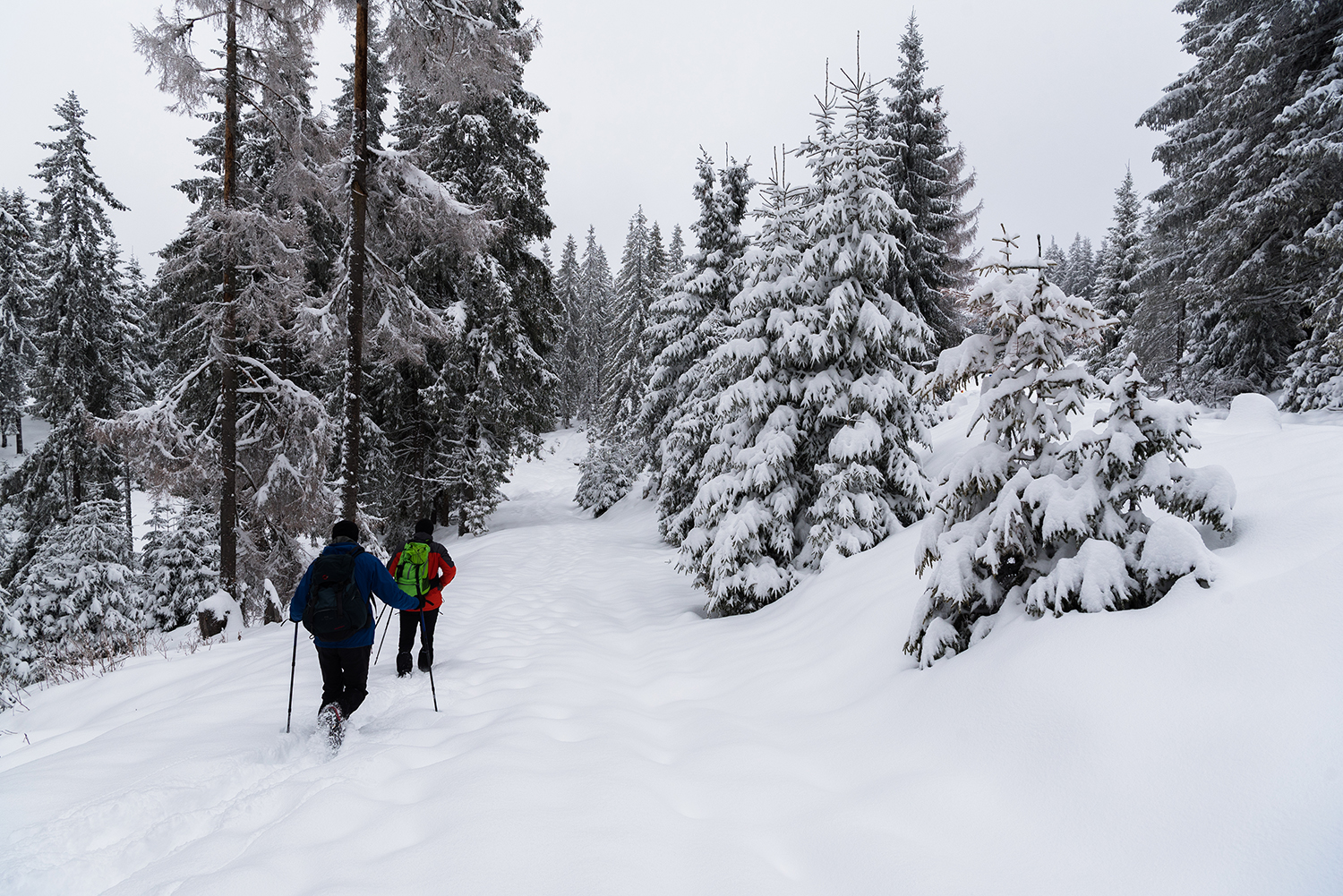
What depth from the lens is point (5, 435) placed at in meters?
44.1

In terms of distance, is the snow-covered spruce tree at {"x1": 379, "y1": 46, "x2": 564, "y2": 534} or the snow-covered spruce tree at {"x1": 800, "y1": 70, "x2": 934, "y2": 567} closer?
the snow-covered spruce tree at {"x1": 800, "y1": 70, "x2": 934, "y2": 567}

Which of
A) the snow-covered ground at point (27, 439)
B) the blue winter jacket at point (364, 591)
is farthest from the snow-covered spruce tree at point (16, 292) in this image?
the blue winter jacket at point (364, 591)

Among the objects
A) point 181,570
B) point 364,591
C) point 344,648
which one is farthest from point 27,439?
point 344,648

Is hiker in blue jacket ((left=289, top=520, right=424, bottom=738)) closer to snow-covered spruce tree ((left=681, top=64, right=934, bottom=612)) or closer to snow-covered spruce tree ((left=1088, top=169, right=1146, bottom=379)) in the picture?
snow-covered spruce tree ((left=681, top=64, right=934, bottom=612))

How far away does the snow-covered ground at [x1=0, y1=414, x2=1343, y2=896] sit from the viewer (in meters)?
2.61

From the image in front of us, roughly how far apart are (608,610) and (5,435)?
59672 mm

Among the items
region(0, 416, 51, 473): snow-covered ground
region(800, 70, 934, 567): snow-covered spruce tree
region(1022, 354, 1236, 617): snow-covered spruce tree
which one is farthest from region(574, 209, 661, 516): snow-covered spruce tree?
region(0, 416, 51, 473): snow-covered ground

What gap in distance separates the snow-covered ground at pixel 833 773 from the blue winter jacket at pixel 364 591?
82cm

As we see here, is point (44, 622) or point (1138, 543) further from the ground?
point (1138, 543)

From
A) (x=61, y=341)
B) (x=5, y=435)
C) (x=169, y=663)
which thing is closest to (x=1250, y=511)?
(x=169, y=663)

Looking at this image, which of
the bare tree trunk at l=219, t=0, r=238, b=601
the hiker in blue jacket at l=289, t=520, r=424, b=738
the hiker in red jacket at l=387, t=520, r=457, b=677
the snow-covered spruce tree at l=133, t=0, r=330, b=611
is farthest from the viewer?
the bare tree trunk at l=219, t=0, r=238, b=601

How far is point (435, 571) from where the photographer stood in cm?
684

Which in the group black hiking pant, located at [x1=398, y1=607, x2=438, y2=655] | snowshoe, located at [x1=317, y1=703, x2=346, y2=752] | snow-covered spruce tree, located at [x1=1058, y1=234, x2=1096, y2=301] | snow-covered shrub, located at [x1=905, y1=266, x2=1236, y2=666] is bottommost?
snowshoe, located at [x1=317, y1=703, x2=346, y2=752]

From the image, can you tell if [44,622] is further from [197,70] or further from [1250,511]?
[1250,511]
